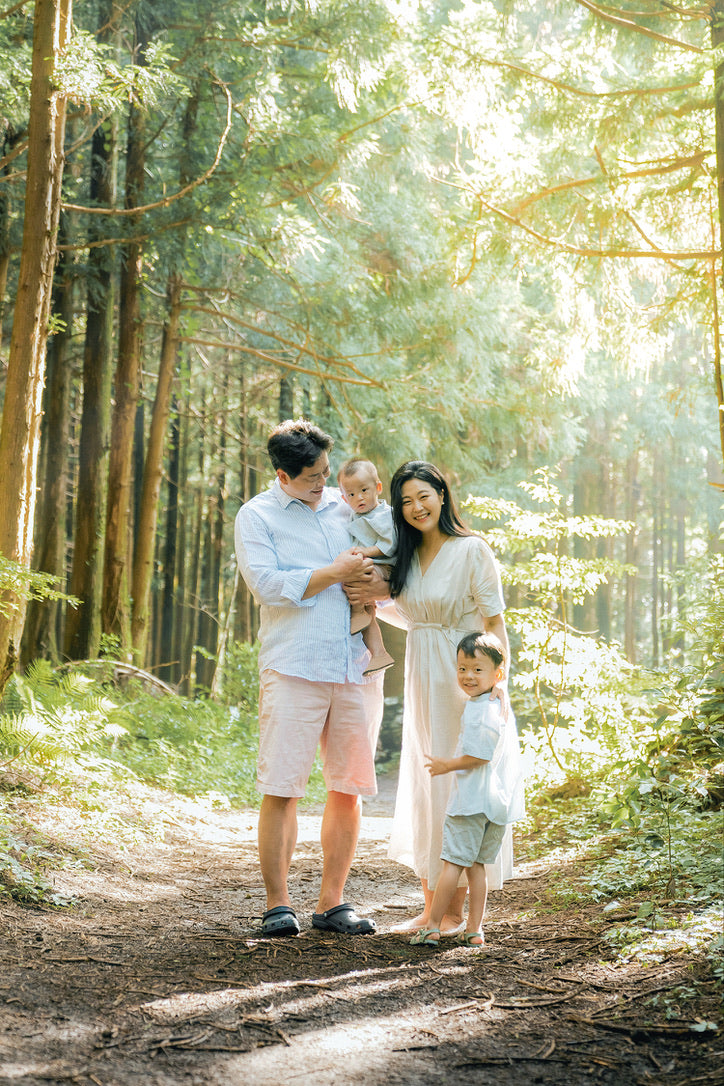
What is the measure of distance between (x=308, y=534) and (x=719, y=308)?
208 inches

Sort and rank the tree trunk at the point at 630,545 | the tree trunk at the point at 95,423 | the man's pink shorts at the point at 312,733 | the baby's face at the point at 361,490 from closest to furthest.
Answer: the man's pink shorts at the point at 312,733, the baby's face at the point at 361,490, the tree trunk at the point at 95,423, the tree trunk at the point at 630,545

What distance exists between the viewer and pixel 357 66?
29.5 ft

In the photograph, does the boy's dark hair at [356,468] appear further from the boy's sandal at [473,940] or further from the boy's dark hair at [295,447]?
the boy's sandal at [473,940]

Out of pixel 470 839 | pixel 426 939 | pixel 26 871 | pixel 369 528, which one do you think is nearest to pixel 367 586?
pixel 369 528

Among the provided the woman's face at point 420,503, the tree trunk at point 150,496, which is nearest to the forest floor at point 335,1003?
the woman's face at point 420,503

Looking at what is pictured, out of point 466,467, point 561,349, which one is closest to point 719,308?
point 561,349

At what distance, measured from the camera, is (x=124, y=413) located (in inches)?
Result: 457

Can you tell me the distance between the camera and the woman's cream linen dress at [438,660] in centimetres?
407

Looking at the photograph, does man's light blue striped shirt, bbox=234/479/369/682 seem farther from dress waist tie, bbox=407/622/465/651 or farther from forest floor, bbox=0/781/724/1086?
forest floor, bbox=0/781/724/1086

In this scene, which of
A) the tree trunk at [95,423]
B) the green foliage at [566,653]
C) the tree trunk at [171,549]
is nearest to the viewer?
the green foliage at [566,653]

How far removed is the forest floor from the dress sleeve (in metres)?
1.42

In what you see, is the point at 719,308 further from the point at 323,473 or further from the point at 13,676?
the point at 13,676

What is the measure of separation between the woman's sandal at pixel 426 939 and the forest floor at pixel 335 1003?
5 cm

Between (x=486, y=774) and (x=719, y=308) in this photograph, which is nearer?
(x=486, y=774)
